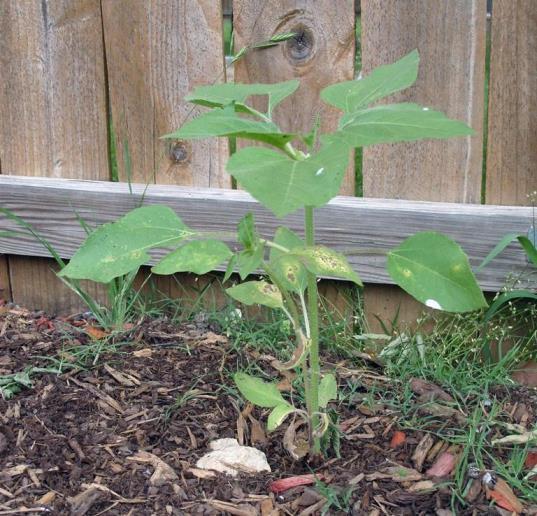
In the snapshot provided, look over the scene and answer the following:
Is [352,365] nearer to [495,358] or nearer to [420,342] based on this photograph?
[420,342]

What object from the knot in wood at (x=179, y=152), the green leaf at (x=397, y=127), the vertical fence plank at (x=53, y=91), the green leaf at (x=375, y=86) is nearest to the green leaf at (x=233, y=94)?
the green leaf at (x=375, y=86)

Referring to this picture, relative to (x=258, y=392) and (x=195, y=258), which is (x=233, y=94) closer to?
(x=195, y=258)

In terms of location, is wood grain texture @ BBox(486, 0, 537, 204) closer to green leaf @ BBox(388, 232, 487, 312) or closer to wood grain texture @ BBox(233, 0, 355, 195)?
wood grain texture @ BBox(233, 0, 355, 195)

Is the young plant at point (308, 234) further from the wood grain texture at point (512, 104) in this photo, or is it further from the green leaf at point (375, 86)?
the wood grain texture at point (512, 104)

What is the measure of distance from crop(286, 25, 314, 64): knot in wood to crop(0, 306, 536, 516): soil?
1016mm

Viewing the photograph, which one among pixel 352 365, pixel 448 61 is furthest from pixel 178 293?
pixel 448 61

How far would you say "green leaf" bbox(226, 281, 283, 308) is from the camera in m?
1.90

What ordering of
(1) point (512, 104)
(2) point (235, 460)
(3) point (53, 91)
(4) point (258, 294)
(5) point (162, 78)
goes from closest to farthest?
(4) point (258, 294), (2) point (235, 460), (1) point (512, 104), (5) point (162, 78), (3) point (53, 91)

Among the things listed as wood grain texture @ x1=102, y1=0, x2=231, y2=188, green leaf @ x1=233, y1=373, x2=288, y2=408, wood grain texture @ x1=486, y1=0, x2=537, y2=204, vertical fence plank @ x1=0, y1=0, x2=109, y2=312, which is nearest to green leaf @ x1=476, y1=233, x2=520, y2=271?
wood grain texture @ x1=486, y1=0, x2=537, y2=204

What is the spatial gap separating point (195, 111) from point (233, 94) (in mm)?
1268

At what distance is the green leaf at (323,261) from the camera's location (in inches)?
64.7

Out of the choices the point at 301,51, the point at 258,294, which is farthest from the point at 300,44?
the point at 258,294

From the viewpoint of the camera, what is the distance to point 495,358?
2.81m

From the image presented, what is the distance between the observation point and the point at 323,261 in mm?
1673
